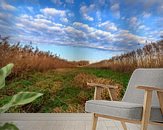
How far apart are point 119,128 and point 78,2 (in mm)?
1959

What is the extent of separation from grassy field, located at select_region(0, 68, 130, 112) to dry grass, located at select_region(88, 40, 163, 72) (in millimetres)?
105

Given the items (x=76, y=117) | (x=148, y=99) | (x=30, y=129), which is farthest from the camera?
(x=76, y=117)

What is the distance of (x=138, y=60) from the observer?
4.13m

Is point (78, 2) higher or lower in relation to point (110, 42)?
higher

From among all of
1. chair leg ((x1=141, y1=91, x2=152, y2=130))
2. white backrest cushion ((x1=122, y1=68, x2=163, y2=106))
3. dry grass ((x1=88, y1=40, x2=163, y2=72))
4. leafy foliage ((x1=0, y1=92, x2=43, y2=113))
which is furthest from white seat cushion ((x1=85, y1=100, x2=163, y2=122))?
dry grass ((x1=88, y1=40, x2=163, y2=72))

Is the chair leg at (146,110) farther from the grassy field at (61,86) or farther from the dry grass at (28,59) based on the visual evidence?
the dry grass at (28,59)

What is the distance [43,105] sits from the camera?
3.85m

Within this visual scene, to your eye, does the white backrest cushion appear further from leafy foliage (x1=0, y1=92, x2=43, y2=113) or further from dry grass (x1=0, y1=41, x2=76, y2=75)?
leafy foliage (x1=0, y1=92, x2=43, y2=113)

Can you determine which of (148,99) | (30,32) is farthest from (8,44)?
(148,99)

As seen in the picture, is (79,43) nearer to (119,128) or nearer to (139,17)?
(139,17)

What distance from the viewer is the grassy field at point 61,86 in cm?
385

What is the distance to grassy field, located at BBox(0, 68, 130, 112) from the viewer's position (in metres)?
3.85

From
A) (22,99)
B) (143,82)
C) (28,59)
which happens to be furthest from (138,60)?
(22,99)

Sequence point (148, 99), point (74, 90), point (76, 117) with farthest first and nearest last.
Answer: point (74, 90) < point (76, 117) < point (148, 99)
